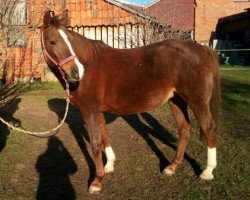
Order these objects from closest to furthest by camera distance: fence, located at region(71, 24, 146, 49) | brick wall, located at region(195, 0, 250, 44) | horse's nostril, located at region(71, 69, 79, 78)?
1. horse's nostril, located at region(71, 69, 79, 78)
2. fence, located at region(71, 24, 146, 49)
3. brick wall, located at region(195, 0, 250, 44)

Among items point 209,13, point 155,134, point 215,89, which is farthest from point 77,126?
point 209,13

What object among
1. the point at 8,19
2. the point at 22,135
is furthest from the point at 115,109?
the point at 8,19

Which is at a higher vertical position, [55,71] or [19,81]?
[55,71]

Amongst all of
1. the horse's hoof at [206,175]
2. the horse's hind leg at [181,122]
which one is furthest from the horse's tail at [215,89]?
the horse's hoof at [206,175]

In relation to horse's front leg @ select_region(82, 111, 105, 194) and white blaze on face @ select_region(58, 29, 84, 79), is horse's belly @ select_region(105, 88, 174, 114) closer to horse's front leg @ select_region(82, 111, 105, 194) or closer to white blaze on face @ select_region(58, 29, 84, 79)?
horse's front leg @ select_region(82, 111, 105, 194)

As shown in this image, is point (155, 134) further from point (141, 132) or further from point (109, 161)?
point (109, 161)

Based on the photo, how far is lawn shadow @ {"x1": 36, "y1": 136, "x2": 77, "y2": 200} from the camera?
184 inches

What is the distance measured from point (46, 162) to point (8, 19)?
3.55 meters

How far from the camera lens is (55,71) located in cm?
479

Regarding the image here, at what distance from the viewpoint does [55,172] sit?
543 cm

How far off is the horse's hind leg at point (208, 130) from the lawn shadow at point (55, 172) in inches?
75.4

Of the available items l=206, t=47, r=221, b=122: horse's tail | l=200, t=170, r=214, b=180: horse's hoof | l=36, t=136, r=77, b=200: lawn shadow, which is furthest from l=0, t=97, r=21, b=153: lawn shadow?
l=206, t=47, r=221, b=122: horse's tail

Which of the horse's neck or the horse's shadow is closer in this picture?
the horse's neck

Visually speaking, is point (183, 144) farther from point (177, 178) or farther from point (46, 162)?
point (46, 162)
